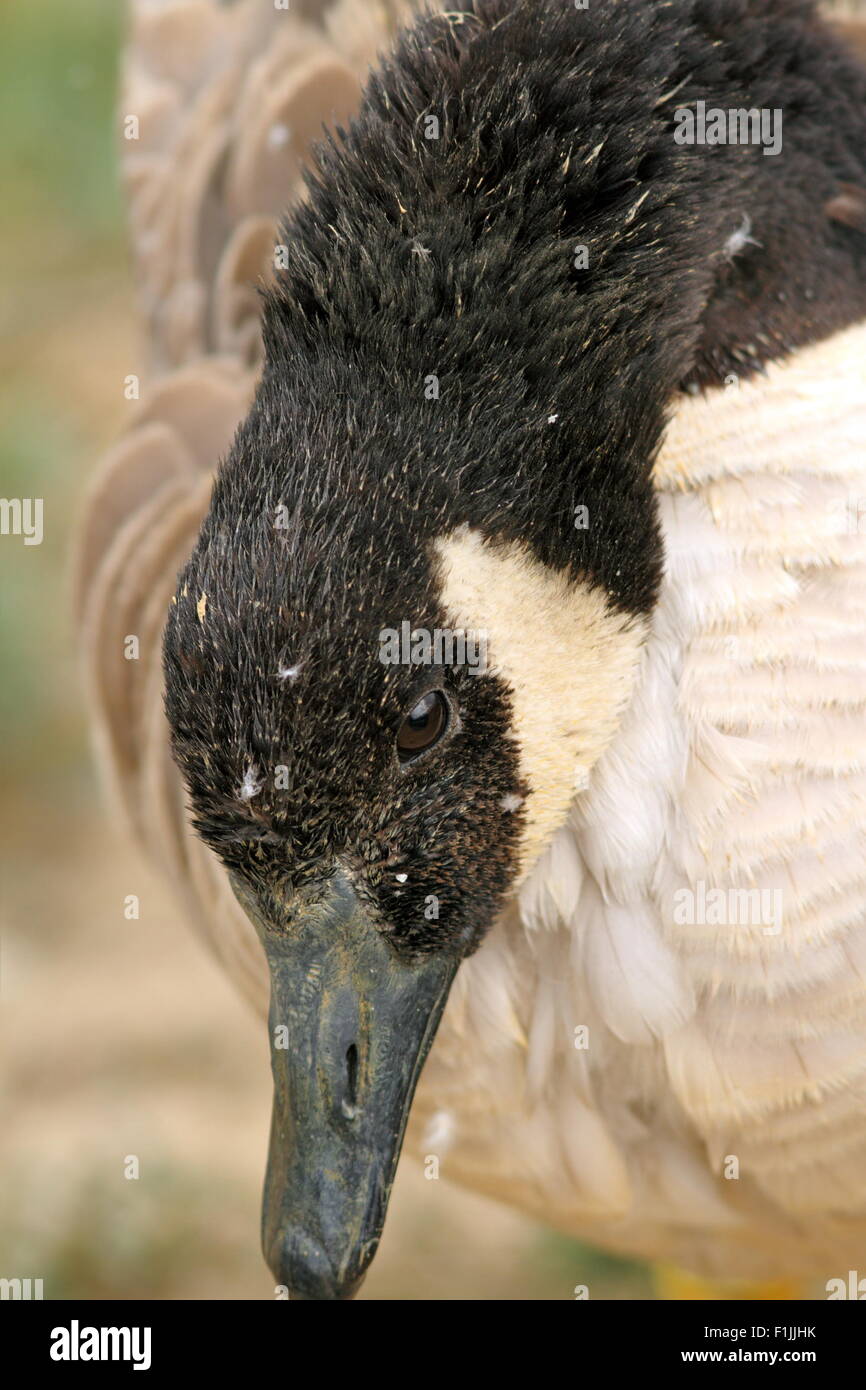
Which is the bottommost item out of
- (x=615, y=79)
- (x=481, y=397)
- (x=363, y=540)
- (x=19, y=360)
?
(x=363, y=540)

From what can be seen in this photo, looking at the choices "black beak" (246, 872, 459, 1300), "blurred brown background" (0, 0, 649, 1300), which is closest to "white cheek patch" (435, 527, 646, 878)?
"black beak" (246, 872, 459, 1300)

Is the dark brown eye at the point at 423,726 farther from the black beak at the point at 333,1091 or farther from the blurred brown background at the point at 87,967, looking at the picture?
the blurred brown background at the point at 87,967

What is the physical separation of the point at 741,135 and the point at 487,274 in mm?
483

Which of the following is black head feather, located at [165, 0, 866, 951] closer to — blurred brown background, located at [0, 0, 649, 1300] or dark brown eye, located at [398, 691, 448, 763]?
dark brown eye, located at [398, 691, 448, 763]

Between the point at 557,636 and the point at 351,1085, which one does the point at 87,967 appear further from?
the point at 557,636

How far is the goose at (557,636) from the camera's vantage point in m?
1.56

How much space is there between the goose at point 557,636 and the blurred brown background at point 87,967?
1335 millimetres

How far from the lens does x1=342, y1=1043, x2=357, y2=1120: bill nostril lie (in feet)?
5.43

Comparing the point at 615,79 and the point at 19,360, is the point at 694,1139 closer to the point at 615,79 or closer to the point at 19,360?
the point at 615,79

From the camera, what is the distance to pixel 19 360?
5.27 meters

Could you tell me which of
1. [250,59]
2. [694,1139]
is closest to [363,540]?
[694,1139]

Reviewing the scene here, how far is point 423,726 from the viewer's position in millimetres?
1585

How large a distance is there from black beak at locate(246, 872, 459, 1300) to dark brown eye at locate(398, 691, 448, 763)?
17 centimetres

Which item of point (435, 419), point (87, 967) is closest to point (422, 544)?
point (435, 419)
